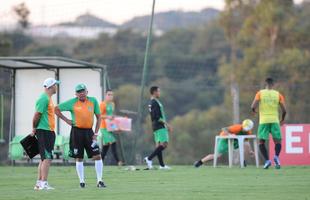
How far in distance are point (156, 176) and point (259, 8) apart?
41.5m

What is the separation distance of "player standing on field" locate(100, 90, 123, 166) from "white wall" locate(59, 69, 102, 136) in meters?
1.36

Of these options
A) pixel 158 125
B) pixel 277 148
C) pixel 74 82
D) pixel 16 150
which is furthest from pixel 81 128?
pixel 74 82

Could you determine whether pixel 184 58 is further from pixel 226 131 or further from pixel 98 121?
pixel 98 121

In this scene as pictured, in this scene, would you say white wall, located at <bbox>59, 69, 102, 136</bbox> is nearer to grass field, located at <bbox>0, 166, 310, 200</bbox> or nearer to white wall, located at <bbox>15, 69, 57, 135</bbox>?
white wall, located at <bbox>15, 69, 57, 135</bbox>

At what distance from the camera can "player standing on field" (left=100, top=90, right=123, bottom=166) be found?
90.8ft

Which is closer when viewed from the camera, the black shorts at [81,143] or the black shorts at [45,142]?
the black shorts at [45,142]

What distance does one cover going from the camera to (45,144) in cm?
1766

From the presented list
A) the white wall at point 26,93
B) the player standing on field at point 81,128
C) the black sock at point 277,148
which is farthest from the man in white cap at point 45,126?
the white wall at point 26,93

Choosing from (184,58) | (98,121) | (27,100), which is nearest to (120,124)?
(27,100)

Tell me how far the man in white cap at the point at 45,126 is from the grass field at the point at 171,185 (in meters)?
0.44

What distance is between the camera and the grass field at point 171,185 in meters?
15.4

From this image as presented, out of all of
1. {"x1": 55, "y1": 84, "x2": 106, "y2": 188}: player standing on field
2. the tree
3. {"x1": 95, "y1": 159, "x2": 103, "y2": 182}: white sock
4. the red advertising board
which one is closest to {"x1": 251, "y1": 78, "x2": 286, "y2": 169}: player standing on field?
the red advertising board

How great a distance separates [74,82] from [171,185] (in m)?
12.5

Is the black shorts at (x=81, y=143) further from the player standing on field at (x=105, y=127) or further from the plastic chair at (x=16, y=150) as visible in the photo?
the plastic chair at (x=16, y=150)
